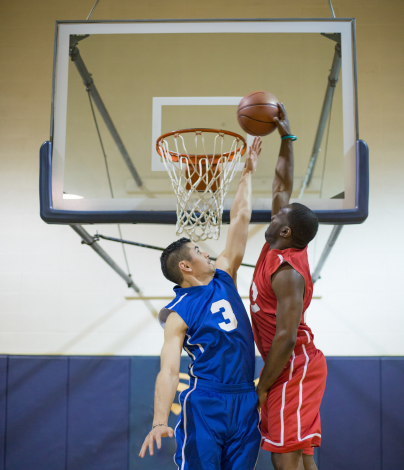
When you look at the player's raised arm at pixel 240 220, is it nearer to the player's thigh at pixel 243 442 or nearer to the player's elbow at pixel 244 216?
the player's elbow at pixel 244 216

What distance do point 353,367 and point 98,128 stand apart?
3.84 metres

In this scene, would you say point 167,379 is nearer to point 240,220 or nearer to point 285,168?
point 240,220

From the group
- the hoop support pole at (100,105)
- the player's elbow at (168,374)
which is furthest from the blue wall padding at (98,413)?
the player's elbow at (168,374)

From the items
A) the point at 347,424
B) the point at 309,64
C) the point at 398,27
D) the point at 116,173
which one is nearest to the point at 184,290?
the point at 116,173

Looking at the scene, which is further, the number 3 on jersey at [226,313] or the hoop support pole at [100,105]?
the hoop support pole at [100,105]

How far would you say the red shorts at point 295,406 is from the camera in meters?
2.25

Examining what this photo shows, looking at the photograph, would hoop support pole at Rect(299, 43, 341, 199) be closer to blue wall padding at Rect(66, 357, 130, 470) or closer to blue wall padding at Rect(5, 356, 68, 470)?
blue wall padding at Rect(66, 357, 130, 470)

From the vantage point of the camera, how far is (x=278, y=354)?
2.24 meters

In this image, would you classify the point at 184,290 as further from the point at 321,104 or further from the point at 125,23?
the point at 125,23

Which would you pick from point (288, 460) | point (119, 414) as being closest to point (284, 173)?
point (288, 460)

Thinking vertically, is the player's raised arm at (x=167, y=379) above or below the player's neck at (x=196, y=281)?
below

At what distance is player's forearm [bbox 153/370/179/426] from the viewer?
80.5 inches

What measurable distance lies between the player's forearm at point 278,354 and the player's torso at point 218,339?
13 centimetres

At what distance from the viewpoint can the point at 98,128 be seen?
137 inches
